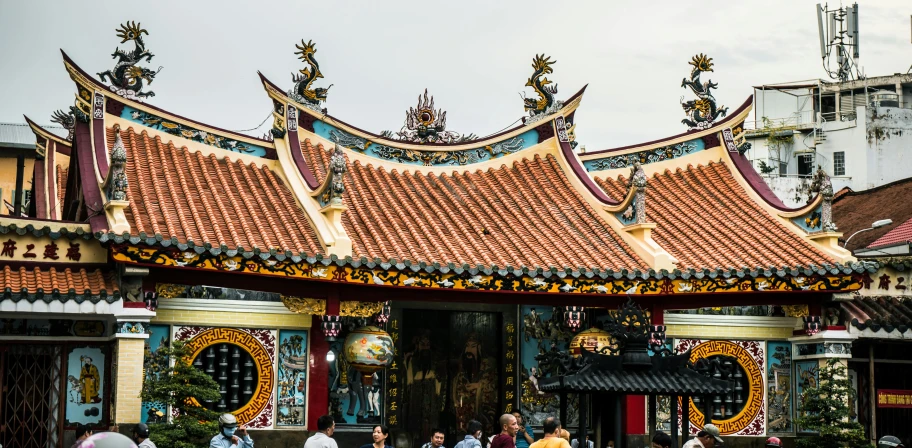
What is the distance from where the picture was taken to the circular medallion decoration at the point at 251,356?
59.7 feet

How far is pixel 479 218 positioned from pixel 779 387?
215 inches

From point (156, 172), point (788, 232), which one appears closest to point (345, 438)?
point (156, 172)

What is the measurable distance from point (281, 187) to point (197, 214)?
2.23 metres

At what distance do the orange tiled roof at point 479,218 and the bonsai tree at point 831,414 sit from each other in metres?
3.16

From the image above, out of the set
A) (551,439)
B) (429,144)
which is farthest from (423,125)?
(551,439)

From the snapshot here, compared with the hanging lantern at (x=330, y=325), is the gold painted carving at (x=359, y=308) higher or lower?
higher

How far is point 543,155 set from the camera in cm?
2312

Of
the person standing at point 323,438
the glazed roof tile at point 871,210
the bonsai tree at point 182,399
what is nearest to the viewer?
the person standing at point 323,438

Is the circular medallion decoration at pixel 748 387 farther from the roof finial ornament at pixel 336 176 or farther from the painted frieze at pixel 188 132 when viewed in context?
the painted frieze at pixel 188 132

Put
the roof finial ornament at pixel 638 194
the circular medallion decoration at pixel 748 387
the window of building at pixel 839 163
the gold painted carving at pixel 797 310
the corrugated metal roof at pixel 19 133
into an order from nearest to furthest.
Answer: the roof finial ornament at pixel 638 194
the gold painted carving at pixel 797 310
the circular medallion decoration at pixel 748 387
the corrugated metal roof at pixel 19 133
the window of building at pixel 839 163

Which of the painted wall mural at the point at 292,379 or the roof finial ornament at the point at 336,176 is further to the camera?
the roof finial ornament at the point at 336,176

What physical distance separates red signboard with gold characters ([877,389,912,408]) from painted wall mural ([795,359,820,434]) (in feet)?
4.27

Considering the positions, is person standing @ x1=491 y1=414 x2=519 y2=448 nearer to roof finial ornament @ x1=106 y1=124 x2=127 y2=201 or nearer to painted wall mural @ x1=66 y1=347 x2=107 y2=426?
painted wall mural @ x1=66 y1=347 x2=107 y2=426

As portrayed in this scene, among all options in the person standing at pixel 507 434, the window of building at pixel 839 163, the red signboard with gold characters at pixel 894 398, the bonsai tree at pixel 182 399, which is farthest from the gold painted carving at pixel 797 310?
the window of building at pixel 839 163
